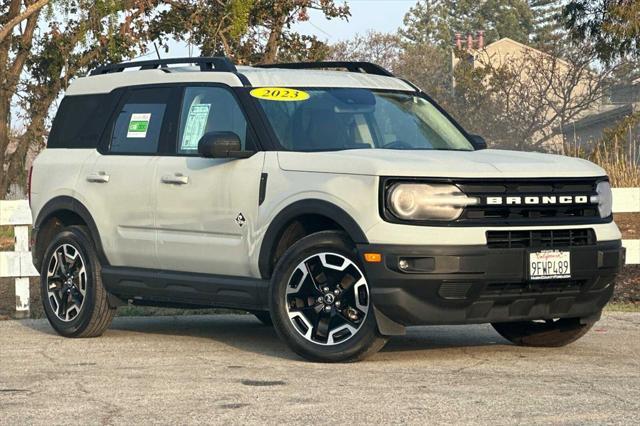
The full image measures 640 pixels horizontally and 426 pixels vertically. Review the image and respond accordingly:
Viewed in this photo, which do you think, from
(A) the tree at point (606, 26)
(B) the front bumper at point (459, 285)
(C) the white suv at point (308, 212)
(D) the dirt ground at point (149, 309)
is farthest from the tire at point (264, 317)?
(A) the tree at point (606, 26)

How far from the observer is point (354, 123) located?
380 inches

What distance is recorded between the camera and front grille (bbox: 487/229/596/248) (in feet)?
28.0


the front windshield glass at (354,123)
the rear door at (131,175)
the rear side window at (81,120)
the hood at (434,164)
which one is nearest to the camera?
the hood at (434,164)

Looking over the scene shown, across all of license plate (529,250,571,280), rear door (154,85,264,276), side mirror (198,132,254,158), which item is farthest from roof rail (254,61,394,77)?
license plate (529,250,571,280)

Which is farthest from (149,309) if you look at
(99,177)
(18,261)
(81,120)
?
(99,177)

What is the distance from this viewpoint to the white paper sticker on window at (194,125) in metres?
9.88

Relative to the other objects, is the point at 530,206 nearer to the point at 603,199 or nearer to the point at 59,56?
the point at 603,199

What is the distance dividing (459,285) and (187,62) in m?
2.92

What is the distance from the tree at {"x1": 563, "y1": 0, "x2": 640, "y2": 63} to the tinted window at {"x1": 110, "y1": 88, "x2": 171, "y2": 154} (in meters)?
9.69

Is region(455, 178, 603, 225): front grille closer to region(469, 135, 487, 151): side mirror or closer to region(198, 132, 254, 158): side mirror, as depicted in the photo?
region(469, 135, 487, 151): side mirror

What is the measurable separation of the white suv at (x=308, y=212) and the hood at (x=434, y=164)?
15 mm

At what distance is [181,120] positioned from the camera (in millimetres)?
10039

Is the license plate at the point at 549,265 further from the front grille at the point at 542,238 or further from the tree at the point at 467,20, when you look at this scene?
the tree at the point at 467,20

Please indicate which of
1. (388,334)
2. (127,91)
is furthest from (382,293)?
(127,91)
